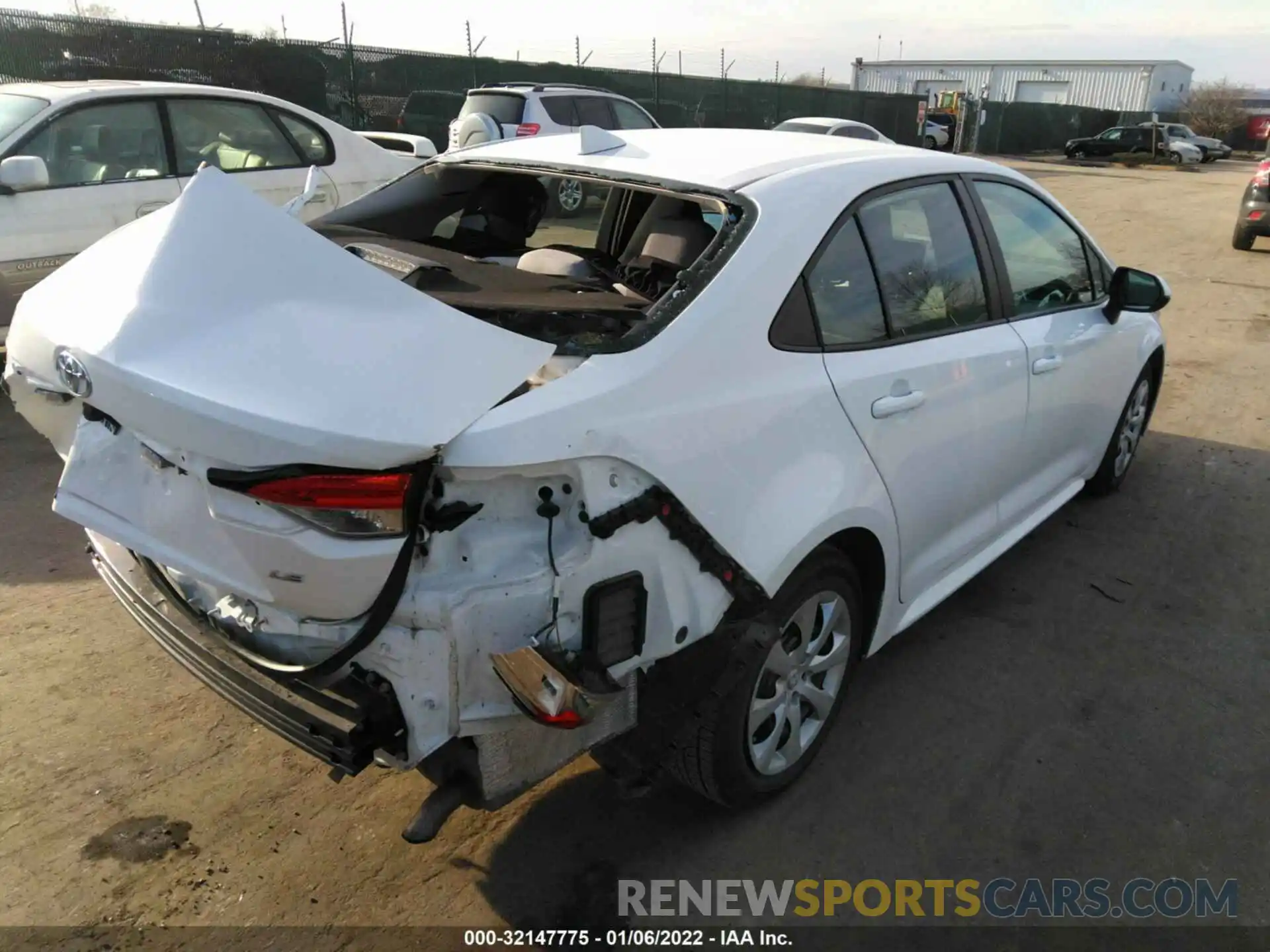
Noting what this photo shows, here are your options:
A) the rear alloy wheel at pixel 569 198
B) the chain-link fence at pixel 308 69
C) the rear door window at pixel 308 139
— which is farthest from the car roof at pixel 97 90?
the chain-link fence at pixel 308 69

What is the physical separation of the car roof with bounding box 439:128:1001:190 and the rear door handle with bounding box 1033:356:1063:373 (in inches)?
28.7

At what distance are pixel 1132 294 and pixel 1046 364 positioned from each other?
0.88 meters

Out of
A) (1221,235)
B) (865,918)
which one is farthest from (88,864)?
(1221,235)

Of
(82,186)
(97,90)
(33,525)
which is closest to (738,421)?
(33,525)

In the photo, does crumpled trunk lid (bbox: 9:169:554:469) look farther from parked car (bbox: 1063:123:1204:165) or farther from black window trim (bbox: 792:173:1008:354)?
parked car (bbox: 1063:123:1204:165)

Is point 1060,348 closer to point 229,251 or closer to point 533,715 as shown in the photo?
point 533,715

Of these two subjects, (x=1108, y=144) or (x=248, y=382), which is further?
(x=1108, y=144)

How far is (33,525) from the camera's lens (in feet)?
14.1

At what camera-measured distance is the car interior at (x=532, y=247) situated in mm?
2385

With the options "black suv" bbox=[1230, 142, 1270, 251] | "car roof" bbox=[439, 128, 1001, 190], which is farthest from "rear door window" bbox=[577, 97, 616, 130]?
"car roof" bbox=[439, 128, 1001, 190]

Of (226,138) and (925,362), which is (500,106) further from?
(925,362)

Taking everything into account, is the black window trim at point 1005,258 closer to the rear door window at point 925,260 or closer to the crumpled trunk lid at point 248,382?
the rear door window at point 925,260

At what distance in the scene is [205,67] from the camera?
50.7 feet

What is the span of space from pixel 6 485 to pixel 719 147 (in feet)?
12.9
